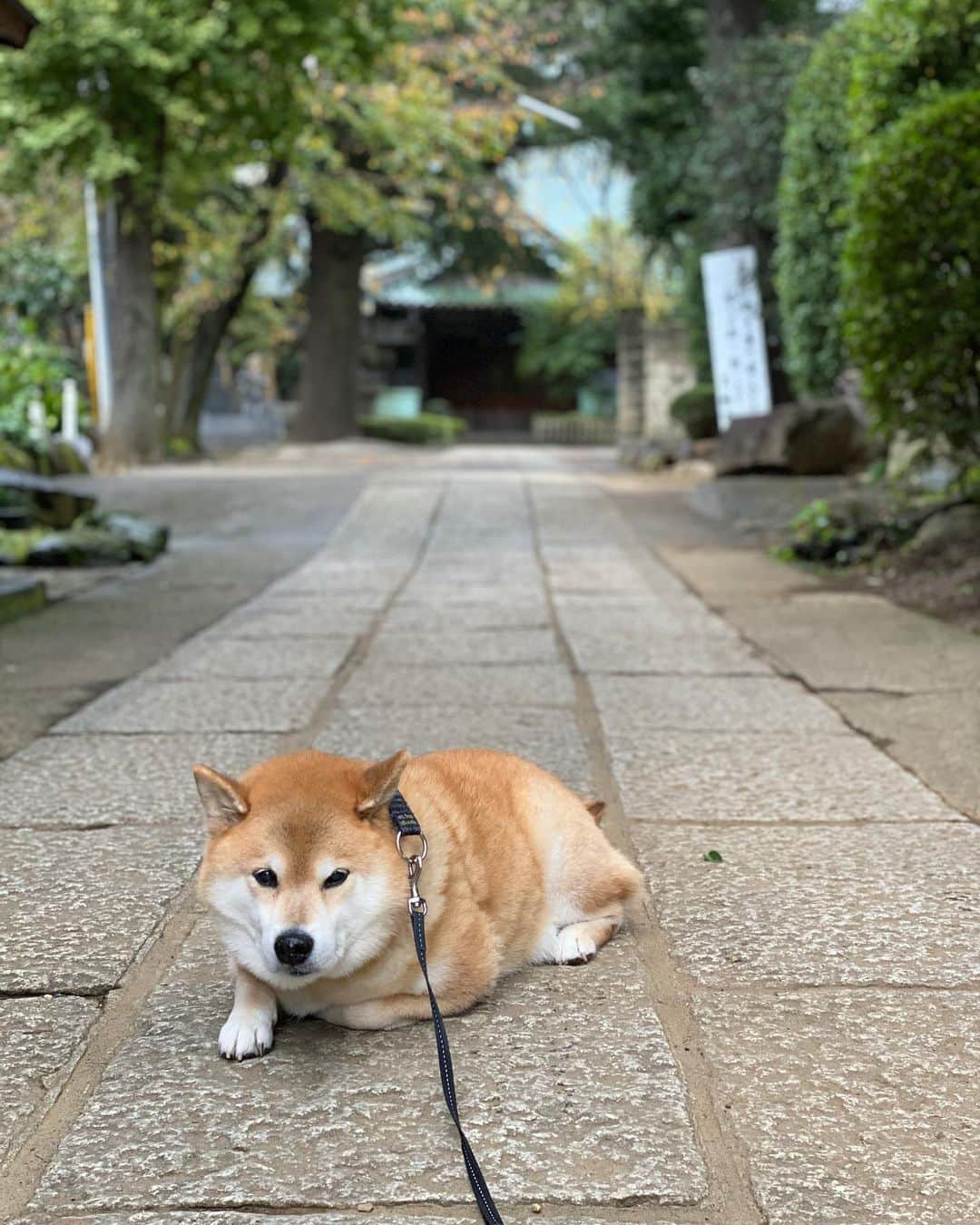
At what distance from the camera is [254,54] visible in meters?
15.0

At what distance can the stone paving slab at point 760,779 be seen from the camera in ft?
12.1

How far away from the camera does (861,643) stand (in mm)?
6348

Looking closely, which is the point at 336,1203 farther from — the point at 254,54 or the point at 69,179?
the point at 69,179

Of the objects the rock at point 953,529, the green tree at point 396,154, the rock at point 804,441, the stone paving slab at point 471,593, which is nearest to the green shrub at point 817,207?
the rock at point 804,441

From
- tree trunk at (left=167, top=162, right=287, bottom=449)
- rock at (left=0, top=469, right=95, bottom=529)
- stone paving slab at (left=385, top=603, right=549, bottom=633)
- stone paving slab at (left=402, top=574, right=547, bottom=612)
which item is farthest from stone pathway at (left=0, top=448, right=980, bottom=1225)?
tree trunk at (left=167, top=162, right=287, bottom=449)

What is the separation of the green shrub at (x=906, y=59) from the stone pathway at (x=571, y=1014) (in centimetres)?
603

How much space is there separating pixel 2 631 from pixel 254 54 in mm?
10474

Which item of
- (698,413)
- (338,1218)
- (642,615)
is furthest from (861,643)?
(698,413)

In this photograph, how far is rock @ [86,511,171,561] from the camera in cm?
989

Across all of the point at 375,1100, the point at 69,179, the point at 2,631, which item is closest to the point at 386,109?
the point at 69,179

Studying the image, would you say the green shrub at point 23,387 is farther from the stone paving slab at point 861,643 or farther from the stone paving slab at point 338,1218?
the stone paving slab at point 338,1218

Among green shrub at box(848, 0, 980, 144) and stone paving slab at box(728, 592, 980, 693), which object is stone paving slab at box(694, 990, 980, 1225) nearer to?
stone paving slab at box(728, 592, 980, 693)

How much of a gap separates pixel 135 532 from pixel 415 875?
8.45 m

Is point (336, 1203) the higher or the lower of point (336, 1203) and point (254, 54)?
the lower
